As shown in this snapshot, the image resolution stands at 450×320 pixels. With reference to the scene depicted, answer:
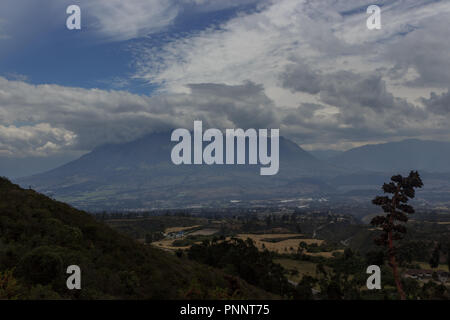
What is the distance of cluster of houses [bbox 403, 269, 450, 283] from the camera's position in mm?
67375

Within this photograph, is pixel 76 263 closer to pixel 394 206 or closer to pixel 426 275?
pixel 394 206

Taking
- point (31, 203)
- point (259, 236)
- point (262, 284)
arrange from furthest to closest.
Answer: point (259, 236), point (262, 284), point (31, 203)

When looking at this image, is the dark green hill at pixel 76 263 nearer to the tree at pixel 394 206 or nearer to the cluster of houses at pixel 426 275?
the tree at pixel 394 206

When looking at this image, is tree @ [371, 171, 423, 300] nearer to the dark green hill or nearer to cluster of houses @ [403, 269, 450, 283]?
the dark green hill

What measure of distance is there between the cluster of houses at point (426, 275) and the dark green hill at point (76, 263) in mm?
58655

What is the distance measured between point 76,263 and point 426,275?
241ft

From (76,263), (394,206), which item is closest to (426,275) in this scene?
(394,206)

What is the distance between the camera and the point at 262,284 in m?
36.7

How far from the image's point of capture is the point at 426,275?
233 feet
